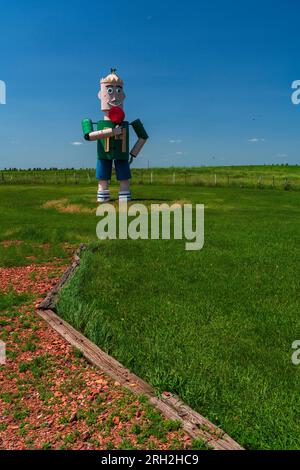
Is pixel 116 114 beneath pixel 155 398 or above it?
above

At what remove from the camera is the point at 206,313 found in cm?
635

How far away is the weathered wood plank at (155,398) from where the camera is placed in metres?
3.53

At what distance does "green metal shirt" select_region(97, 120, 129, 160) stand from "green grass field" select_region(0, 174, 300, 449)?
17.9ft

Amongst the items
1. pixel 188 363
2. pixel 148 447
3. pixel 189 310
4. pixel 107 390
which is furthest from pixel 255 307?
pixel 148 447

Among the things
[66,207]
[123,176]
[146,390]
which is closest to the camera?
[146,390]

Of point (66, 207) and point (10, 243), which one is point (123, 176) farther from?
point (10, 243)

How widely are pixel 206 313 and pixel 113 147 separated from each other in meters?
12.2

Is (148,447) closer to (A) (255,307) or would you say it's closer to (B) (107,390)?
(B) (107,390)

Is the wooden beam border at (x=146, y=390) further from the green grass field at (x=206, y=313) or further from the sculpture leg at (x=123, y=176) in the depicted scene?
the sculpture leg at (x=123, y=176)

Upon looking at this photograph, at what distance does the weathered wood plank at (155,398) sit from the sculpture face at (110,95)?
12.8 m

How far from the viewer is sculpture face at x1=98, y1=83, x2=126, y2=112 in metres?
16.7

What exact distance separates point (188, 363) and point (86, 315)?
2.01 m

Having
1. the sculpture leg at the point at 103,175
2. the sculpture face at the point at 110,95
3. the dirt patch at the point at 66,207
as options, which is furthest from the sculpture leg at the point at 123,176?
the sculpture face at the point at 110,95

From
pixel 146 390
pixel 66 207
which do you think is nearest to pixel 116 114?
pixel 66 207
